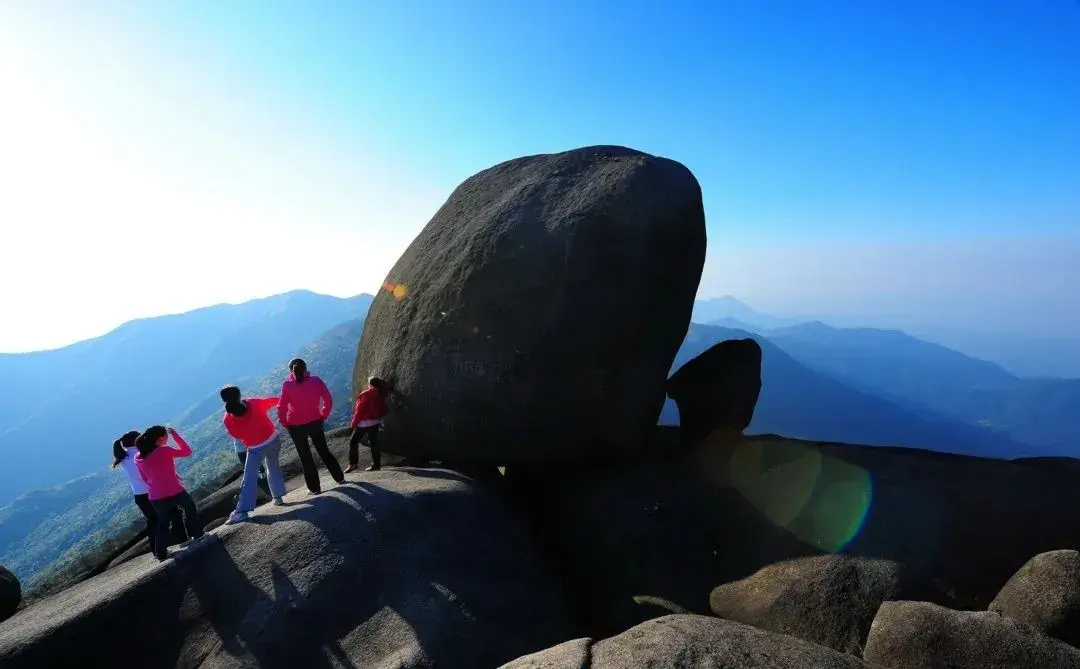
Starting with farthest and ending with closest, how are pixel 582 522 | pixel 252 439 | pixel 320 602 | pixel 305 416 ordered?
1. pixel 582 522
2. pixel 305 416
3. pixel 252 439
4. pixel 320 602

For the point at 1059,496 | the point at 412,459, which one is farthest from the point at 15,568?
the point at 1059,496

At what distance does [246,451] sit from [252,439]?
2.24 ft

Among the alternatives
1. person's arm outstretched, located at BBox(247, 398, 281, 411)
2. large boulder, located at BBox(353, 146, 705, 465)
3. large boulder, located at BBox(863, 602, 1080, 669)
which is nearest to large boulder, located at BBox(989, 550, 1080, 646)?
large boulder, located at BBox(863, 602, 1080, 669)

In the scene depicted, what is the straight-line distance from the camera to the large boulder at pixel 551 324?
10.9 meters

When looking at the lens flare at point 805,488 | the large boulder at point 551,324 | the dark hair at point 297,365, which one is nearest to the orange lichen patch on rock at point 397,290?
the large boulder at point 551,324

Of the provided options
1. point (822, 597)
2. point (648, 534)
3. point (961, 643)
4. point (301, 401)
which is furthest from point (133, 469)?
point (961, 643)

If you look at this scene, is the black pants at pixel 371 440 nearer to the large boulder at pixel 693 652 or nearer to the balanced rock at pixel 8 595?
the balanced rock at pixel 8 595

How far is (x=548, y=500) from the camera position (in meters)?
11.6

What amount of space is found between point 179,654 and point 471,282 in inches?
303

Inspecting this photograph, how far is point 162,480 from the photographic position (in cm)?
871

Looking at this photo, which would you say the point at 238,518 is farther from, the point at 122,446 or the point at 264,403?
the point at 122,446

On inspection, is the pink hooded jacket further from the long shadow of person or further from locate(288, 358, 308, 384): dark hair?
the long shadow of person

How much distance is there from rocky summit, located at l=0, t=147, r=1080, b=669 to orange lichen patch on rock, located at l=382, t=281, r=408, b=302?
5.4 inches

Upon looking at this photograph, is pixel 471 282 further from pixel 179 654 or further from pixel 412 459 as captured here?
pixel 179 654
